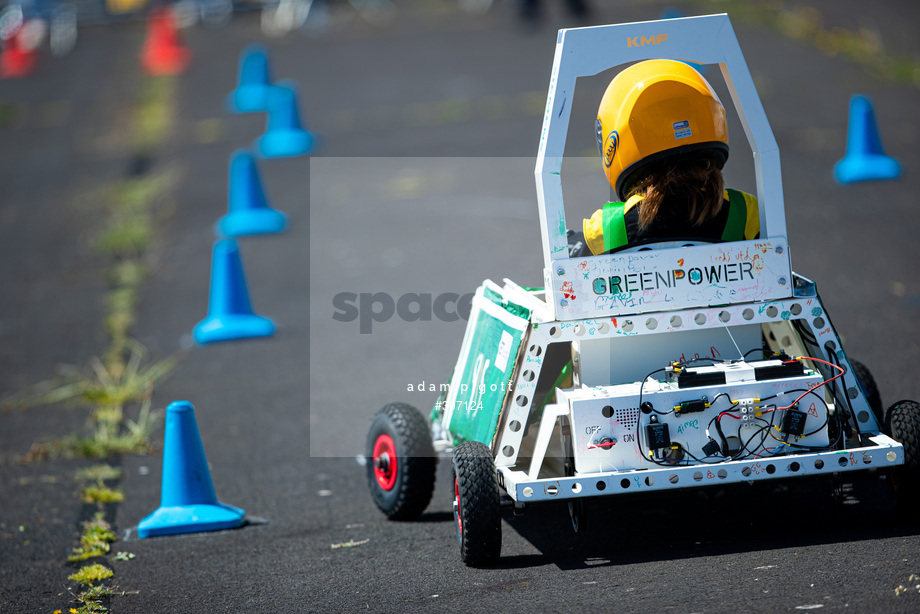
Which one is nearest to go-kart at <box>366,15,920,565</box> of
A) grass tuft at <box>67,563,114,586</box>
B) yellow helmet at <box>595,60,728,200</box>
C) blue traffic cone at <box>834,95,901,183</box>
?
yellow helmet at <box>595,60,728,200</box>

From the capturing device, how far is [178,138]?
57.5ft

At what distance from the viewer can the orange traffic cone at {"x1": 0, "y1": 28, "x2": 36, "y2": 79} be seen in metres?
24.2

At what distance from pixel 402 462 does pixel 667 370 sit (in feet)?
5.04

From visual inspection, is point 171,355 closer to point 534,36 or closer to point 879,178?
point 879,178

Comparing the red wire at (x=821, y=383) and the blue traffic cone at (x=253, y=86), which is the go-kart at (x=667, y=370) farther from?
the blue traffic cone at (x=253, y=86)

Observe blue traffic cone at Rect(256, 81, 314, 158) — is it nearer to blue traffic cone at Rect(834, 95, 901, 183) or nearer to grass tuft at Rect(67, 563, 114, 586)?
blue traffic cone at Rect(834, 95, 901, 183)

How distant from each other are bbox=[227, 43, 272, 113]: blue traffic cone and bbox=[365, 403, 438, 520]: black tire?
14.1 metres

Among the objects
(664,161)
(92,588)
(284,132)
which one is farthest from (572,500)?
(284,132)

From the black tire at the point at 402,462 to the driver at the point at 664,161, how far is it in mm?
1320

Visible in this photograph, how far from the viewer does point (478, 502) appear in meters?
4.58

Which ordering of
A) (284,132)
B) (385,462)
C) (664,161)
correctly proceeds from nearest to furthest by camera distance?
(664,161)
(385,462)
(284,132)

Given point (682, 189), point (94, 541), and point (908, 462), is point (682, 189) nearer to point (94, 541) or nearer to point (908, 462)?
point (908, 462)

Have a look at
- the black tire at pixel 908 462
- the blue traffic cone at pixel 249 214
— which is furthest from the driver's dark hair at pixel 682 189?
the blue traffic cone at pixel 249 214

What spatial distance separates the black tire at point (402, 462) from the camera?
5465 mm
